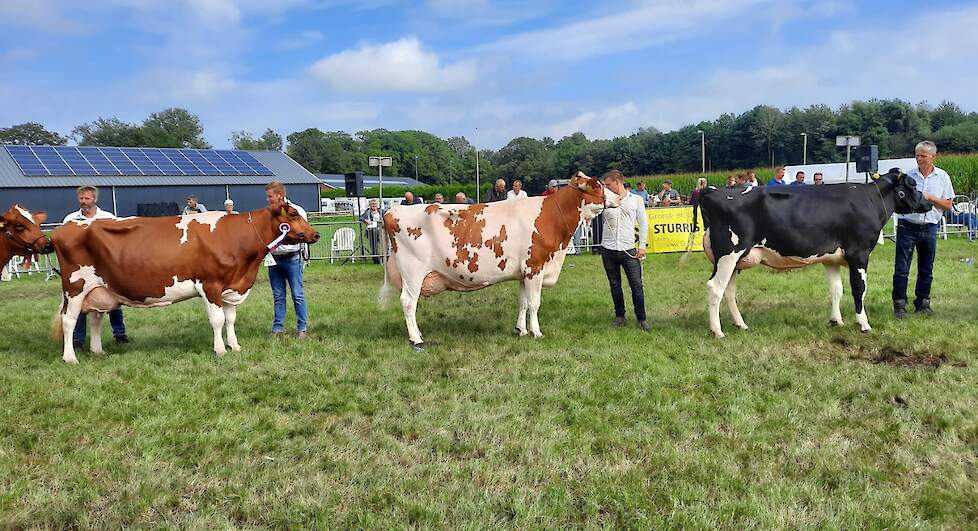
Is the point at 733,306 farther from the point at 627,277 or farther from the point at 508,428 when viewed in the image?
the point at 508,428

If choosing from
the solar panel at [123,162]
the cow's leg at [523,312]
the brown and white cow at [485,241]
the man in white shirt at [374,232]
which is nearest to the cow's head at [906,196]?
the brown and white cow at [485,241]

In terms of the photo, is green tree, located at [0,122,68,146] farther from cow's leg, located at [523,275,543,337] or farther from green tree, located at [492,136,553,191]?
cow's leg, located at [523,275,543,337]

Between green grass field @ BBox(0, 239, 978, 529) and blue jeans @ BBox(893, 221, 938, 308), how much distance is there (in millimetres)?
428

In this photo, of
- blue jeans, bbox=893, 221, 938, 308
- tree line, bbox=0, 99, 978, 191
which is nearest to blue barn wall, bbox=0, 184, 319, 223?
tree line, bbox=0, 99, 978, 191

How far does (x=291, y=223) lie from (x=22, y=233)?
293 cm

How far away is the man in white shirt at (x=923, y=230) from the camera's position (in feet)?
24.5

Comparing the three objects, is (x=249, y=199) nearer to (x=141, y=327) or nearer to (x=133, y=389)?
(x=141, y=327)

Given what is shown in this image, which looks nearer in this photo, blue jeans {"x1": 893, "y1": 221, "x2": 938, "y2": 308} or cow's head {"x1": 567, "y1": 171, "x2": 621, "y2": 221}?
cow's head {"x1": 567, "y1": 171, "x2": 621, "y2": 221}

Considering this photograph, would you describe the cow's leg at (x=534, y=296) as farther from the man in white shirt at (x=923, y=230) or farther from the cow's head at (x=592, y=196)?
the man in white shirt at (x=923, y=230)

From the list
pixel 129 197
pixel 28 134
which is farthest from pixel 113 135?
pixel 129 197

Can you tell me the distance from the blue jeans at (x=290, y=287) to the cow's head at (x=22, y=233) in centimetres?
233

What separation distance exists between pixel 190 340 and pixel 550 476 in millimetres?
5401

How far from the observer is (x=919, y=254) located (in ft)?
25.8

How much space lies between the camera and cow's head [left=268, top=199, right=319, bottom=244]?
22.4 ft
